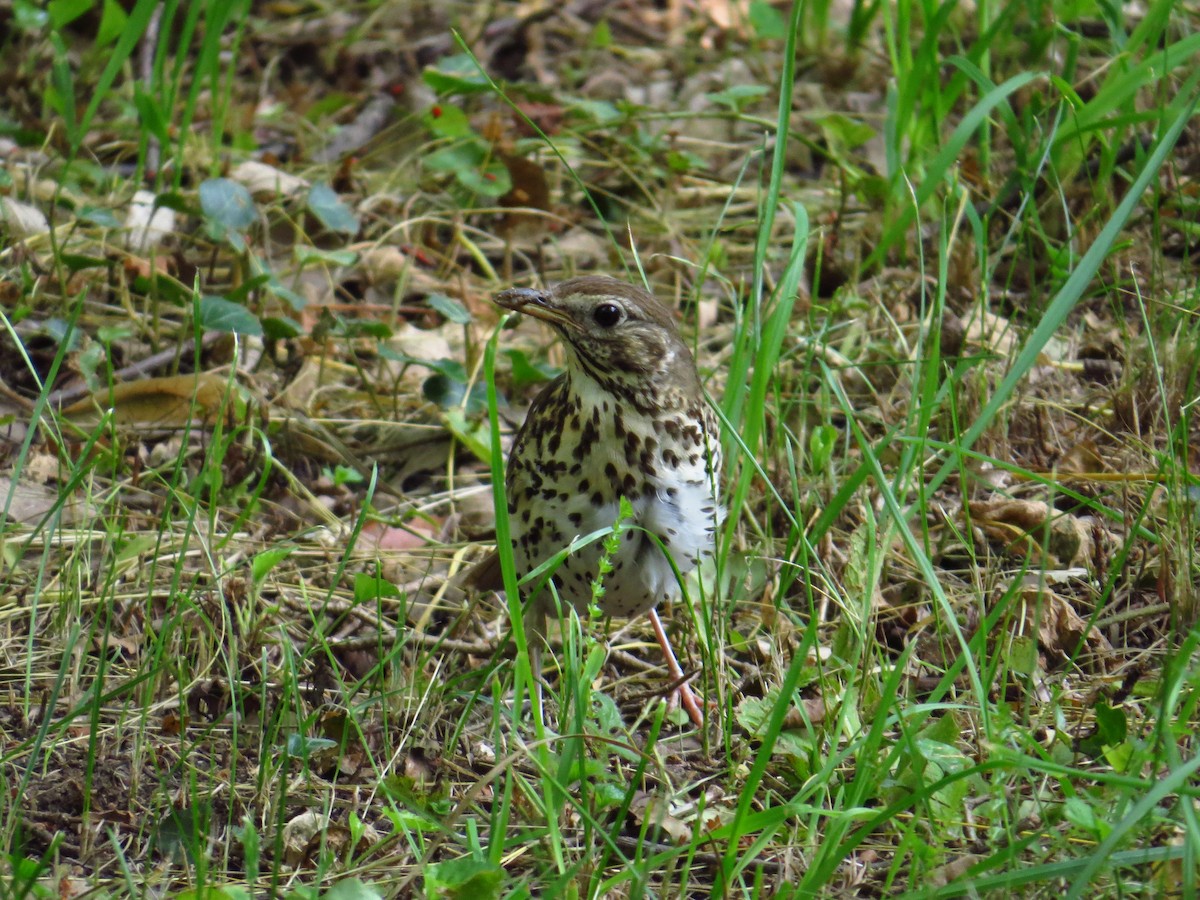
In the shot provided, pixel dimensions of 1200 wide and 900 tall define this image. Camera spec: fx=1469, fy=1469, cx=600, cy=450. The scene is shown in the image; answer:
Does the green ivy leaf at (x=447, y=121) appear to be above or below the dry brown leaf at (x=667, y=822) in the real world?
above

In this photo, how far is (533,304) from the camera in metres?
3.74

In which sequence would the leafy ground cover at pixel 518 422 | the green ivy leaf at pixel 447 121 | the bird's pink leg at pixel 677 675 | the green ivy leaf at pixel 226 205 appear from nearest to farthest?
the leafy ground cover at pixel 518 422, the bird's pink leg at pixel 677 675, the green ivy leaf at pixel 226 205, the green ivy leaf at pixel 447 121

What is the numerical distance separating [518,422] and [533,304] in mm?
1439

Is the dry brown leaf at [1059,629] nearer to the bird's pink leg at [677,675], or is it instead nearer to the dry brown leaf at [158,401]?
the bird's pink leg at [677,675]

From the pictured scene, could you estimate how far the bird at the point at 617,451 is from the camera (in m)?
3.70

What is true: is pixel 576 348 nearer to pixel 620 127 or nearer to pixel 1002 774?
pixel 1002 774

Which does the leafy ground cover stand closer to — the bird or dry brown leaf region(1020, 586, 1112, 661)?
dry brown leaf region(1020, 586, 1112, 661)

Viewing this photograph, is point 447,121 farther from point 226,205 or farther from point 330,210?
point 226,205

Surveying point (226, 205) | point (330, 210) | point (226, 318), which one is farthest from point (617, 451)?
point (330, 210)

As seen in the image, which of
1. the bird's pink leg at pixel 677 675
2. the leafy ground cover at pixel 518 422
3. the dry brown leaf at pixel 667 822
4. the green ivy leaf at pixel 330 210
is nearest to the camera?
the leafy ground cover at pixel 518 422

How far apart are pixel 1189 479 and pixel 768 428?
1.47 metres

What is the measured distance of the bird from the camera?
3.70 m

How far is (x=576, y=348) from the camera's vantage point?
150 inches

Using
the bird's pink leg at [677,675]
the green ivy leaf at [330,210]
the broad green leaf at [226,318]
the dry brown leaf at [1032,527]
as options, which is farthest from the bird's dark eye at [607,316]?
the green ivy leaf at [330,210]
